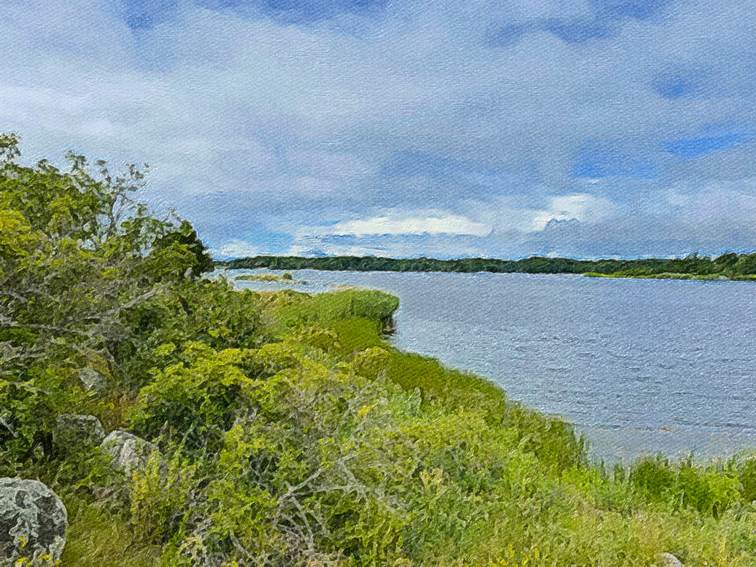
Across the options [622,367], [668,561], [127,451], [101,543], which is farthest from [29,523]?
[622,367]

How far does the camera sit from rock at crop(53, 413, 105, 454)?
5.25 m

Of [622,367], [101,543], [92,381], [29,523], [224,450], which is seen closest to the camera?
[29,523]

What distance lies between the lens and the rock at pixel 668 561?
17.4ft

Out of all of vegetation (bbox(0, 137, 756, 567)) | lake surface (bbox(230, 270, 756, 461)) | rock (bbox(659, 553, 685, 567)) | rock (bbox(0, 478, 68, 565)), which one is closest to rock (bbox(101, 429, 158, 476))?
vegetation (bbox(0, 137, 756, 567))

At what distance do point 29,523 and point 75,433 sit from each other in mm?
1597

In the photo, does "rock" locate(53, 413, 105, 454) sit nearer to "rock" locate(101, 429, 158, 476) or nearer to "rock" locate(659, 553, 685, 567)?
"rock" locate(101, 429, 158, 476)

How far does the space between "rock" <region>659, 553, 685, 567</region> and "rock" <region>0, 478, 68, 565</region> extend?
4314 mm

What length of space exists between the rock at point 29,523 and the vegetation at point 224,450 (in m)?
0.28

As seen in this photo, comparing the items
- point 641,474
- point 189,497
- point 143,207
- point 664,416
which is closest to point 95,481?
point 189,497

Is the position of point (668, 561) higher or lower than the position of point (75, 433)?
lower

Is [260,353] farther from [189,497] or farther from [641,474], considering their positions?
[641,474]

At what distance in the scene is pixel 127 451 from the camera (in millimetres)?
5211

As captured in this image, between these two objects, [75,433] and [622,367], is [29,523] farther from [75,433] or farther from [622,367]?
[622,367]

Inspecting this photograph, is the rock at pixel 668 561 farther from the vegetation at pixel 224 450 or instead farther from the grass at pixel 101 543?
the grass at pixel 101 543
